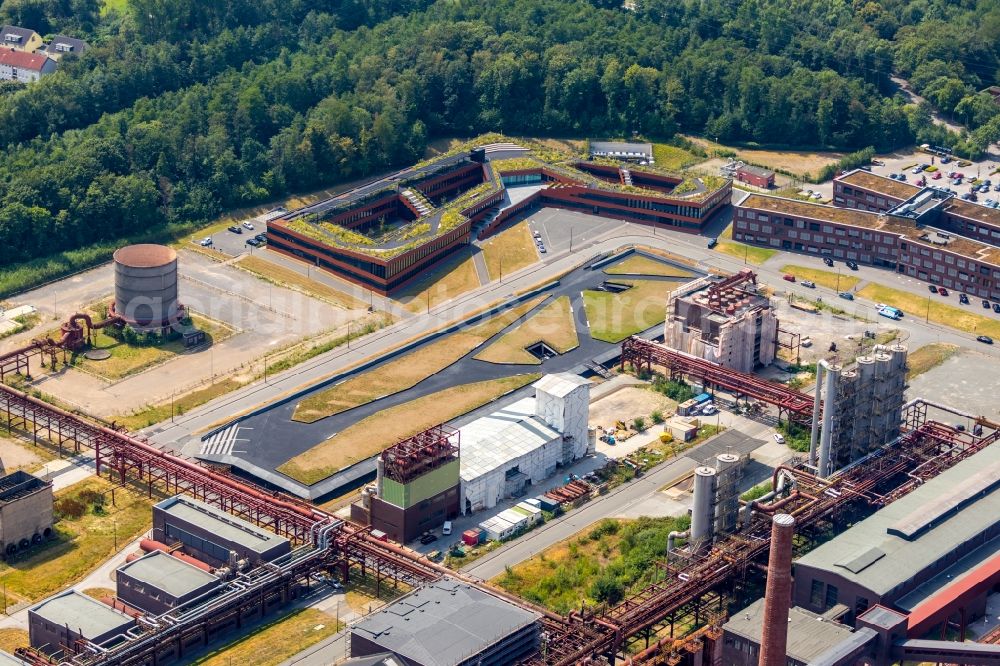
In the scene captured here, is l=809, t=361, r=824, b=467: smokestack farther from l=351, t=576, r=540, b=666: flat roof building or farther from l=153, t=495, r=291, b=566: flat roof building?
l=153, t=495, r=291, b=566: flat roof building

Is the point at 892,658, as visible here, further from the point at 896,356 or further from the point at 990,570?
the point at 896,356

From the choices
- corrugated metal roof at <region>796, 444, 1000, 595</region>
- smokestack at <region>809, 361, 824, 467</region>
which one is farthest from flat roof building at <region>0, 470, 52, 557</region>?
smokestack at <region>809, 361, 824, 467</region>

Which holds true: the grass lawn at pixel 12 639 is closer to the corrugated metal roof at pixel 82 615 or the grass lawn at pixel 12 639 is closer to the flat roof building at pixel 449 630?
the corrugated metal roof at pixel 82 615

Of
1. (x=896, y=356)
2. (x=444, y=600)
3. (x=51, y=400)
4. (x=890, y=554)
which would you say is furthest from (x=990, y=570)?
(x=51, y=400)

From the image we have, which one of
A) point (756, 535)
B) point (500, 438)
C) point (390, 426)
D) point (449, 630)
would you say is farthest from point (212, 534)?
point (756, 535)

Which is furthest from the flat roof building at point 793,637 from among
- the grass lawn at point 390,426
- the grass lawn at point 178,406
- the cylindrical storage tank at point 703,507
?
the grass lawn at point 178,406

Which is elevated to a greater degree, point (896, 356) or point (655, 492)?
point (896, 356)
